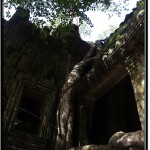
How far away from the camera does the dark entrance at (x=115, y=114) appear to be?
6.91 m

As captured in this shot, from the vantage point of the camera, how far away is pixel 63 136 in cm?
592

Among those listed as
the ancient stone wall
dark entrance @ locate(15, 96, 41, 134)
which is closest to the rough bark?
the ancient stone wall

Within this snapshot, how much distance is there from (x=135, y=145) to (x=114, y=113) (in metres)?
3.14

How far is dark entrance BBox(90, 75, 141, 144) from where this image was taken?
691cm

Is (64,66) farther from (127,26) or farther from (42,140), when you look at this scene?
(127,26)

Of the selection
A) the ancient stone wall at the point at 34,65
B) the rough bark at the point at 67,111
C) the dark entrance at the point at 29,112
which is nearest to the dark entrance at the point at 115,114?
the rough bark at the point at 67,111

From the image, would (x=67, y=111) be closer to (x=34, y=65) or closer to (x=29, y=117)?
(x=34, y=65)

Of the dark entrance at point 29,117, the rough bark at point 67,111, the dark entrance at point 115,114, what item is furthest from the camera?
the dark entrance at point 29,117

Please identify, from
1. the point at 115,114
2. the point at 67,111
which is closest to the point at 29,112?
the point at 67,111

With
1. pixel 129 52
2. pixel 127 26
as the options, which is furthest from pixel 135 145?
pixel 127 26

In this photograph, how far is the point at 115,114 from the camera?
7031 millimetres

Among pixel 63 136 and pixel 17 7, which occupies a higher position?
pixel 17 7

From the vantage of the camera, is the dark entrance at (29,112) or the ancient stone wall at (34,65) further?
the dark entrance at (29,112)

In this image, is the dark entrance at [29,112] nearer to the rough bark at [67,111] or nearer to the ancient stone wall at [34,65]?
the ancient stone wall at [34,65]
